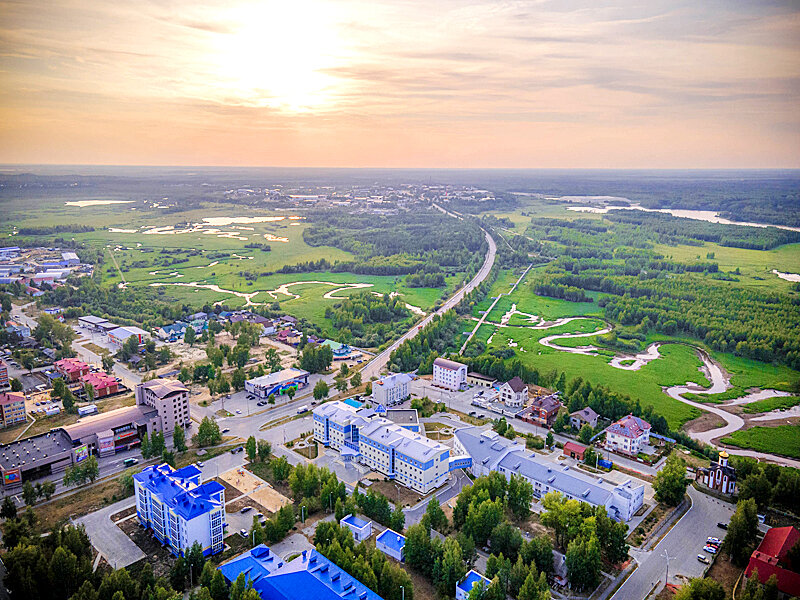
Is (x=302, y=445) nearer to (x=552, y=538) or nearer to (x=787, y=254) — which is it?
(x=552, y=538)

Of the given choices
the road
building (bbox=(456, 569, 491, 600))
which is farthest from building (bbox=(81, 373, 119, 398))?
the road

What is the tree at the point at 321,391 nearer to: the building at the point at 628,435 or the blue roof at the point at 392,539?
the blue roof at the point at 392,539

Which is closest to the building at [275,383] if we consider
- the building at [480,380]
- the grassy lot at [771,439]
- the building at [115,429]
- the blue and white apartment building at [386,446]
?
the blue and white apartment building at [386,446]

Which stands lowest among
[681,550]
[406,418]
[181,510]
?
[681,550]

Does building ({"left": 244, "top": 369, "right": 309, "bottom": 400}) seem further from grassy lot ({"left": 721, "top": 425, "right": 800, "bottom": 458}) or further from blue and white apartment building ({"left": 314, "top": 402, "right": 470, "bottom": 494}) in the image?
grassy lot ({"left": 721, "top": 425, "right": 800, "bottom": 458})

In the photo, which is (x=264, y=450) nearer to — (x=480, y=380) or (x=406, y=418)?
(x=406, y=418)

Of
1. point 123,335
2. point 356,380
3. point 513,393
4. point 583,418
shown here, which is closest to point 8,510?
point 356,380

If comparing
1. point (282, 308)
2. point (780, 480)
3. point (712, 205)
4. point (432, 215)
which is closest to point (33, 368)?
point (282, 308)
